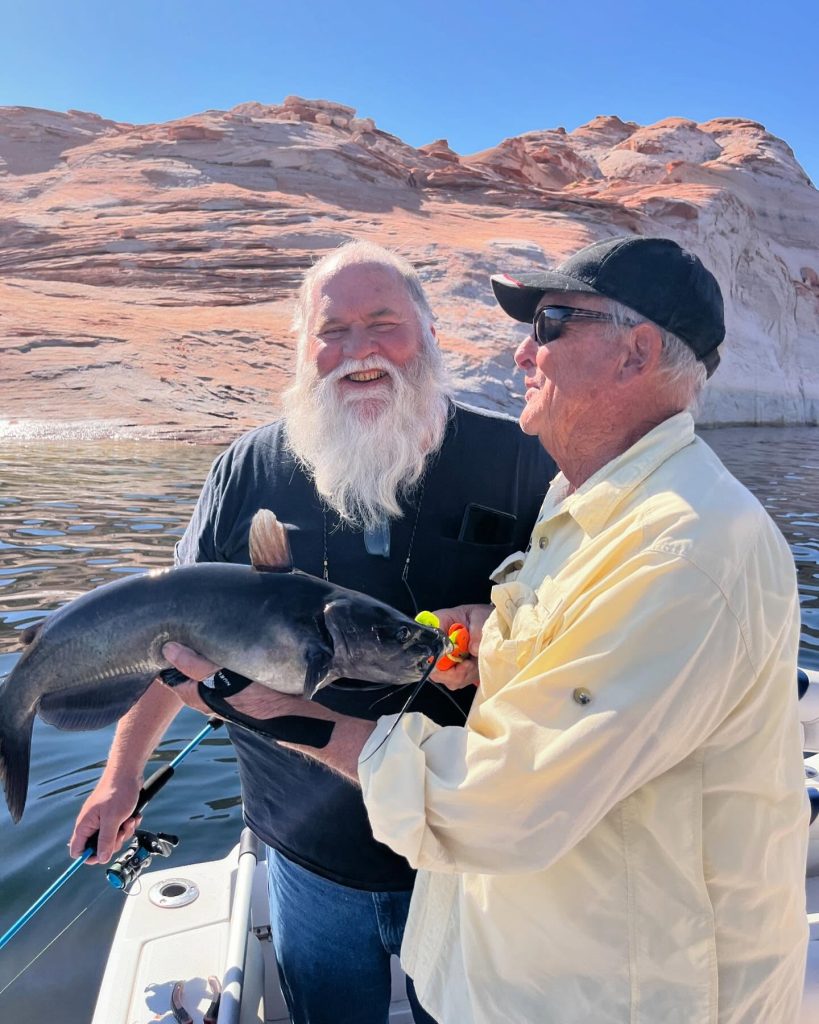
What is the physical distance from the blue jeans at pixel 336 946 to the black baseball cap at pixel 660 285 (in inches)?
76.8

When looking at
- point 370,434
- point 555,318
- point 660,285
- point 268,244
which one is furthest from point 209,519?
point 268,244

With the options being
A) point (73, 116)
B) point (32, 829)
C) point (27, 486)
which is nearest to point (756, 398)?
point (27, 486)

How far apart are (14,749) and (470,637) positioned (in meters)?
1.40

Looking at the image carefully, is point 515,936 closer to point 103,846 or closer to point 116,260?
point 103,846

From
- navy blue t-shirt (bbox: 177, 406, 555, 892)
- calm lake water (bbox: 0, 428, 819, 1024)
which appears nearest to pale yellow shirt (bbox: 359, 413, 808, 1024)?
navy blue t-shirt (bbox: 177, 406, 555, 892)

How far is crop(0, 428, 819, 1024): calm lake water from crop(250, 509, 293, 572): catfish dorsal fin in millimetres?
2632

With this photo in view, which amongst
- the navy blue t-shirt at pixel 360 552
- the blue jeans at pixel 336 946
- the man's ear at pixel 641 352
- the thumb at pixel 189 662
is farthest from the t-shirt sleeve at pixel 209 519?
the man's ear at pixel 641 352

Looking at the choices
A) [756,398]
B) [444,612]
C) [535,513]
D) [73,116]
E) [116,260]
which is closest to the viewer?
[444,612]

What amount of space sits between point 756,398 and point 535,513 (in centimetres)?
4032

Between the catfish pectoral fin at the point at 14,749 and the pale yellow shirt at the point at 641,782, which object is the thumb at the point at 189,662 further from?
the pale yellow shirt at the point at 641,782

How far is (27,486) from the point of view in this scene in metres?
15.0

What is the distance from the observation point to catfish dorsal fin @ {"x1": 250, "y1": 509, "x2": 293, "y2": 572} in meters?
2.36

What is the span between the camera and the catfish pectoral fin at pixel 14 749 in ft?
8.06

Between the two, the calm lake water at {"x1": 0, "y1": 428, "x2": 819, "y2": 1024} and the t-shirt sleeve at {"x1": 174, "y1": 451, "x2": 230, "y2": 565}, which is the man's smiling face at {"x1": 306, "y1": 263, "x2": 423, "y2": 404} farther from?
the calm lake water at {"x1": 0, "y1": 428, "x2": 819, "y2": 1024}
